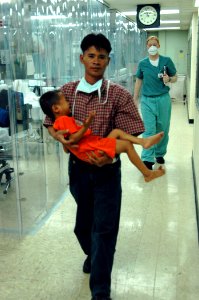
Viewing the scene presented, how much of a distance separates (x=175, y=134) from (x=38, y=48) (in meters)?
3.74

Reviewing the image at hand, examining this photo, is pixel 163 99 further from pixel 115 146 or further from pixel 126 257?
pixel 115 146

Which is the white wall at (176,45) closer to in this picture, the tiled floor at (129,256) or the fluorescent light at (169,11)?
the fluorescent light at (169,11)

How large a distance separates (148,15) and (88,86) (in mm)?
5633

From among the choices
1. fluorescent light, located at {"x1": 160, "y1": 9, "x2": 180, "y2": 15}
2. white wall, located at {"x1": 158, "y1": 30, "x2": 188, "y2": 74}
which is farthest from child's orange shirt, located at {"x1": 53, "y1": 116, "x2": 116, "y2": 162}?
white wall, located at {"x1": 158, "y1": 30, "x2": 188, "y2": 74}

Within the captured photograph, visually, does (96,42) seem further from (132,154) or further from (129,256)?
(129,256)

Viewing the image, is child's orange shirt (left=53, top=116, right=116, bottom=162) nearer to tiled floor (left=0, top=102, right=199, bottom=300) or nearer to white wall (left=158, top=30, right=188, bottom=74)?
tiled floor (left=0, top=102, right=199, bottom=300)

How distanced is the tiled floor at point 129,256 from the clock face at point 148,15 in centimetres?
433

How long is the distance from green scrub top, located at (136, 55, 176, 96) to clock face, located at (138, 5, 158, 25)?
2.95 metres

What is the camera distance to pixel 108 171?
1.88m

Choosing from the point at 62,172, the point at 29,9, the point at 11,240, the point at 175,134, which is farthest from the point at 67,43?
the point at 175,134

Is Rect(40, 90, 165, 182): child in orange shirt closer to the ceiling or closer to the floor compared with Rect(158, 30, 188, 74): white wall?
closer to the floor

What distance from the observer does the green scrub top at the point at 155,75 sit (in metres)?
4.28

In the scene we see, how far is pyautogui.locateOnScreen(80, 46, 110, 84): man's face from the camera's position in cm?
180

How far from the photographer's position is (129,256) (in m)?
2.53
